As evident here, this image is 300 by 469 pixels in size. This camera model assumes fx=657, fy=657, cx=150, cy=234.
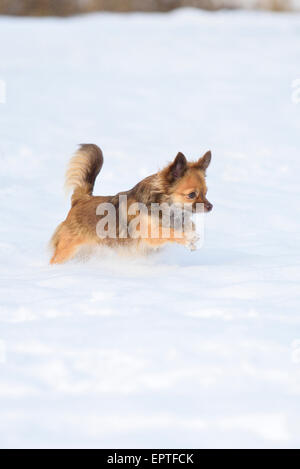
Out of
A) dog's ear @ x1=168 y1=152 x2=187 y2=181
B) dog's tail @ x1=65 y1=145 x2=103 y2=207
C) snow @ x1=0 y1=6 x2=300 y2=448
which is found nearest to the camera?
snow @ x1=0 y1=6 x2=300 y2=448

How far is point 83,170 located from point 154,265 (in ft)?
3.43

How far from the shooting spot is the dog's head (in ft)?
17.0

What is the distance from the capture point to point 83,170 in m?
5.60

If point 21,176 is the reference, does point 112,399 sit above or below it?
below

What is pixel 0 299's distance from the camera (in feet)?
14.0

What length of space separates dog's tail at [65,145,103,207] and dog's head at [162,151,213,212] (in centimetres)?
69

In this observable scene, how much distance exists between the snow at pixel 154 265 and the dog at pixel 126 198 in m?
0.19

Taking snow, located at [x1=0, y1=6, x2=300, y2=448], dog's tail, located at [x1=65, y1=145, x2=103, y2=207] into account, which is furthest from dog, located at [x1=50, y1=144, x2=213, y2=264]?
snow, located at [x1=0, y1=6, x2=300, y2=448]

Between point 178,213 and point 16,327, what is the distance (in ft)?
6.49

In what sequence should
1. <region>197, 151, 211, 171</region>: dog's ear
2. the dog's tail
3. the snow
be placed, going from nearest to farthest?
the snow < <region>197, 151, 211, 171</region>: dog's ear < the dog's tail

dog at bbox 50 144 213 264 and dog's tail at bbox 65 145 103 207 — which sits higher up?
dog's tail at bbox 65 145 103 207

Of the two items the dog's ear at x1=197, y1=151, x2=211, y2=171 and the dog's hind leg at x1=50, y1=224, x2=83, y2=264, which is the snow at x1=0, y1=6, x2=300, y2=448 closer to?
the dog's hind leg at x1=50, y1=224, x2=83, y2=264
